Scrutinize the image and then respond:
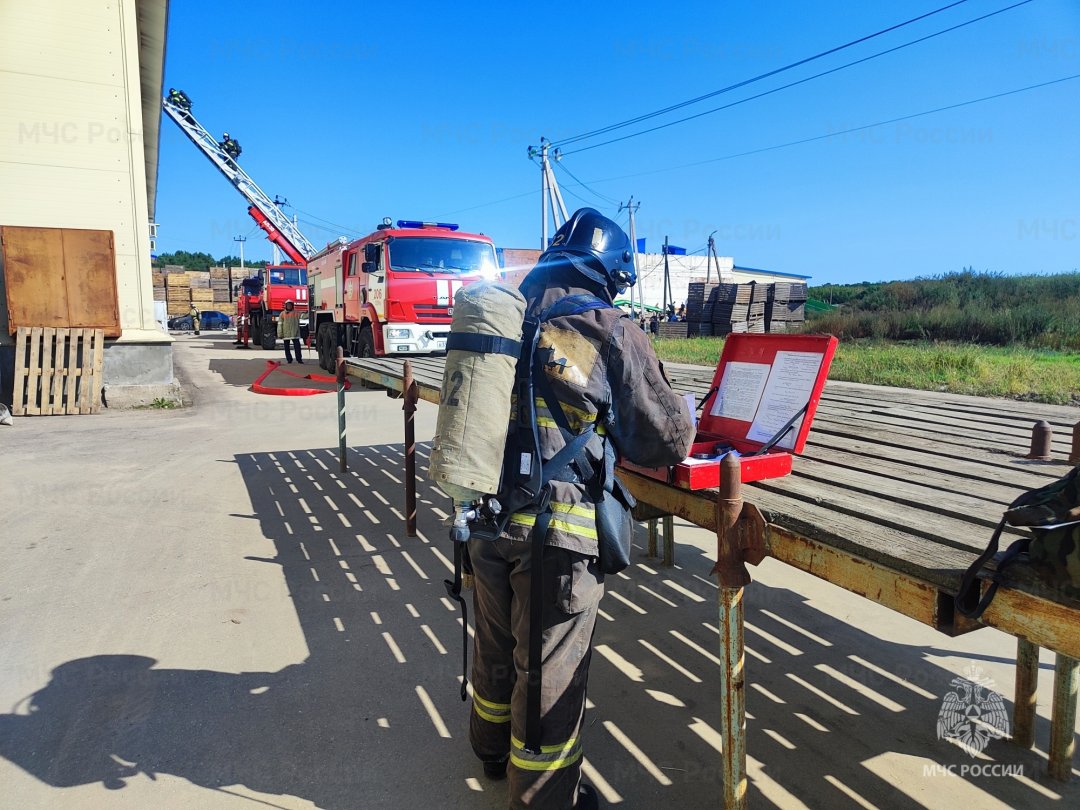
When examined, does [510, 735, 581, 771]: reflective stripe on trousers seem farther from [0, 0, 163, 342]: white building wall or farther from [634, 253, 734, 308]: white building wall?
[634, 253, 734, 308]: white building wall

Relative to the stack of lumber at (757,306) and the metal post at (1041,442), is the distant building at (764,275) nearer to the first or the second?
the stack of lumber at (757,306)

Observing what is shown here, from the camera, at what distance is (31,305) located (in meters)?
9.49

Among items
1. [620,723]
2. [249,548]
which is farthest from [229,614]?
[620,723]

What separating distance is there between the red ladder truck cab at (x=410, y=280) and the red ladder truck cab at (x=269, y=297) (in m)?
9.08

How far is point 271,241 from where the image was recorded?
25.3 m

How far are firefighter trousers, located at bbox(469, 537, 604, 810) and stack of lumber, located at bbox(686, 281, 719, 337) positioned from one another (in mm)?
24607

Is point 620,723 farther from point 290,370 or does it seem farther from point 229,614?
point 290,370

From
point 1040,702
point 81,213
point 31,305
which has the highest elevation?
point 81,213

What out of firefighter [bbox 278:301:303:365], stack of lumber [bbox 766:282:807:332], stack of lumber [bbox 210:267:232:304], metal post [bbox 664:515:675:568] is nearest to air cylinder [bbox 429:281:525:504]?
metal post [bbox 664:515:675:568]

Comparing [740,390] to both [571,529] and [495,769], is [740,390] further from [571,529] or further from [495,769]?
[495,769]

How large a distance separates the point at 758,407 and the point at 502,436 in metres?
1.37

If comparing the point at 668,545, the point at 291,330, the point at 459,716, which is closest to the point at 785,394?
the point at 459,716

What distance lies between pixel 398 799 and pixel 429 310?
9729mm

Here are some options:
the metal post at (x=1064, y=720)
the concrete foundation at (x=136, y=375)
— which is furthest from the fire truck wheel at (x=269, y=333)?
the metal post at (x=1064, y=720)
